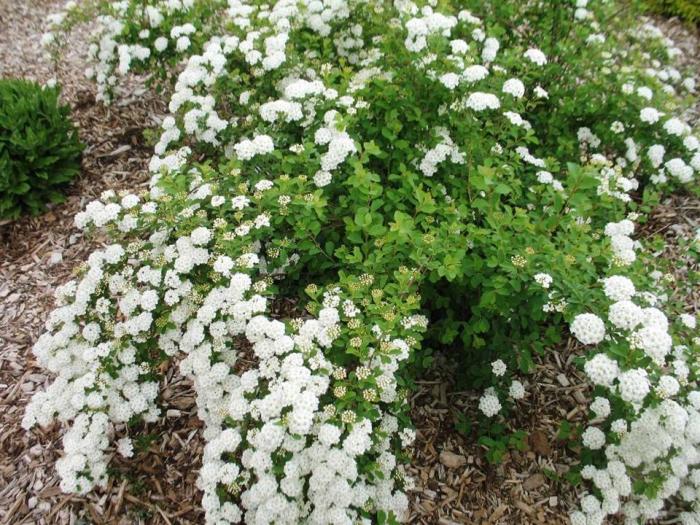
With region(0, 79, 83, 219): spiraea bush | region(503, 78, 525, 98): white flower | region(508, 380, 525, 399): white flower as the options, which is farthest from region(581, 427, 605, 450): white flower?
region(0, 79, 83, 219): spiraea bush

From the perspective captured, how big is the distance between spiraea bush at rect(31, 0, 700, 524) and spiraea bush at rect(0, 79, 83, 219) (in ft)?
4.51

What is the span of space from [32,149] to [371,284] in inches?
128

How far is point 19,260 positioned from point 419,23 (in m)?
3.64

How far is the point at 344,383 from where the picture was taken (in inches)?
88.4

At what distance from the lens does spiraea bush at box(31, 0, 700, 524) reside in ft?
7.27

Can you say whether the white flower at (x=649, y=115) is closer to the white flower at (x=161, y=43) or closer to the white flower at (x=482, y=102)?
the white flower at (x=482, y=102)

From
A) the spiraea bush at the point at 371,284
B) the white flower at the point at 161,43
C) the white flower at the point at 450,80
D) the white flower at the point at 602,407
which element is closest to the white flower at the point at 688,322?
the spiraea bush at the point at 371,284

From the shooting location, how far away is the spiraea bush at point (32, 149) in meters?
4.18

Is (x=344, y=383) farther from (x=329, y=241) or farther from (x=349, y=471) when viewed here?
(x=329, y=241)

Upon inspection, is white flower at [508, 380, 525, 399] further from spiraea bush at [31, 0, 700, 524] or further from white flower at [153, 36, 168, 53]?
white flower at [153, 36, 168, 53]

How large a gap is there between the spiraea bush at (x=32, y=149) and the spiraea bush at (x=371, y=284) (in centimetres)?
138

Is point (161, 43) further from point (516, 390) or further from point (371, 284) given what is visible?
point (516, 390)

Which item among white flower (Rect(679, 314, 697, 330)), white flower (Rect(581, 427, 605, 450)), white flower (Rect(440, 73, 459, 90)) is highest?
white flower (Rect(440, 73, 459, 90))

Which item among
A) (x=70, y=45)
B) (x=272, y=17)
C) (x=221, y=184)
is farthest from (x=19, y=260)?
(x=70, y=45)
